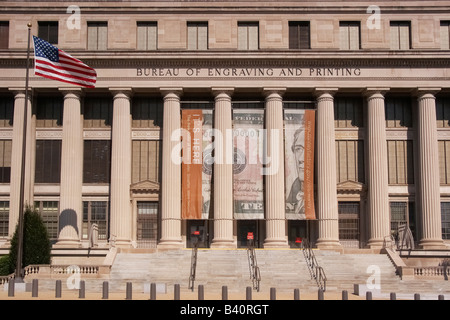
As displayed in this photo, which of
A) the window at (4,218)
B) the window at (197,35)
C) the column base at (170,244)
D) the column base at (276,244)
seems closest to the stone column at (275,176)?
the column base at (276,244)

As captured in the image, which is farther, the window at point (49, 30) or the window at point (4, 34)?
the window at point (49, 30)

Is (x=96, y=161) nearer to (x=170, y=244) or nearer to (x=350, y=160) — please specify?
(x=170, y=244)

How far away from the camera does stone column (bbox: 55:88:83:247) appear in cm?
5116

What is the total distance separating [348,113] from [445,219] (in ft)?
33.2

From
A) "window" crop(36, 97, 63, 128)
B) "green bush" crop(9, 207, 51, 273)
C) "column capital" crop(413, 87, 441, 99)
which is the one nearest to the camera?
"green bush" crop(9, 207, 51, 273)

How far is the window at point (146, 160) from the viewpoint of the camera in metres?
53.6

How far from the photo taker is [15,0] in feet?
177

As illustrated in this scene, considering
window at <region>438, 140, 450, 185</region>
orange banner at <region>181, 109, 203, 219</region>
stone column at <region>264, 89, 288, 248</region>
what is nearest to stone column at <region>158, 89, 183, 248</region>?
orange banner at <region>181, 109, 203, 219</region>

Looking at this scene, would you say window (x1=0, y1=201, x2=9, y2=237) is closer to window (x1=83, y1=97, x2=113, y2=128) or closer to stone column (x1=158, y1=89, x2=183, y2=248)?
window (x1=83, y1=97, x2=113, y2=128)

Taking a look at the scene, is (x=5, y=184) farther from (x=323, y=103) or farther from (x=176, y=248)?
(x=323, y=103)

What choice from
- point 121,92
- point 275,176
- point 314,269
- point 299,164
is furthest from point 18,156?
point 314,269

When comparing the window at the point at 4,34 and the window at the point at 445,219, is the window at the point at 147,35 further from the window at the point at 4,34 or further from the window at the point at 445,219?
the window at the point at 445,219

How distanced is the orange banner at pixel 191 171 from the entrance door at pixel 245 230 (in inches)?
137

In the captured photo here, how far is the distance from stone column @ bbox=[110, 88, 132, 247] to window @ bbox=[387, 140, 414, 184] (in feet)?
60.9
